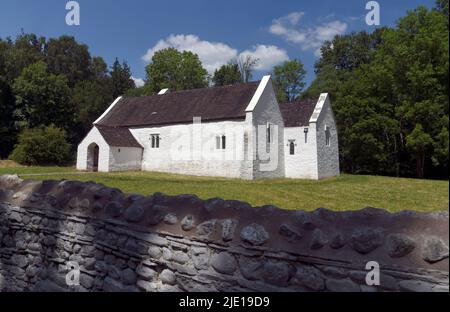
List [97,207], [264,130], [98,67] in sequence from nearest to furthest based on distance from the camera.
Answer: [97,207]
[264,130]
[98,67]

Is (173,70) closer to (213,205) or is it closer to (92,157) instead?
(92,157)

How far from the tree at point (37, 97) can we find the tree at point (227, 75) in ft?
78.7

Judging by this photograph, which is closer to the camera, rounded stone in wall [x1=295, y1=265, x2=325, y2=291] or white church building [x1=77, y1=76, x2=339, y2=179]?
rounded stone in wall [x1=295, y1=265, x2=325, y2=291]

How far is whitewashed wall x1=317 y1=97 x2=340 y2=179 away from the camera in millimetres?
26172

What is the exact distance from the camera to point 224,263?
12.5 ft

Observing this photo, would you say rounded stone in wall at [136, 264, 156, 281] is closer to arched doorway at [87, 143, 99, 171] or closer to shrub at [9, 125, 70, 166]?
arched doorway at [87, 143, 99, 171]

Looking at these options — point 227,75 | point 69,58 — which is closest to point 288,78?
point 227,75

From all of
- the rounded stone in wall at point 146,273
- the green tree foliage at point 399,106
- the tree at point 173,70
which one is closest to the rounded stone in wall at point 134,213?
the rounded stone in wall at point 146,273

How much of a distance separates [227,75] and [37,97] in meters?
28.0

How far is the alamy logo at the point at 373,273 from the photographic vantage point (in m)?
2.97

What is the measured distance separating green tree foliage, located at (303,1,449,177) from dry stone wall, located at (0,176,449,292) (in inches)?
1027

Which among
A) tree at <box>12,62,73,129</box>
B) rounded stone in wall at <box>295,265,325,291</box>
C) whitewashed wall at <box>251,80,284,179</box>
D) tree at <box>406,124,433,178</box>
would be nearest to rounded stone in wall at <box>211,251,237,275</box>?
rounded stone in wall at <box>295,265,325,291</box>

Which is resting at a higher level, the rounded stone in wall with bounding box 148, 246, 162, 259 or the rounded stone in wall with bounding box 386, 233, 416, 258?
the rounded stone in wall with bounding box 386, 233, 416, 258

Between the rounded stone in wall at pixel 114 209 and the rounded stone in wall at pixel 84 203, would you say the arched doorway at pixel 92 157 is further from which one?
the rounded stone in wall at pixel 114 209
